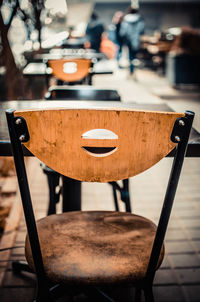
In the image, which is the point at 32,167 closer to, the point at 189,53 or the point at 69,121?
the point at 69,121

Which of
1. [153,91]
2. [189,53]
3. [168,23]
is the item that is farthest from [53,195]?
[168,23]

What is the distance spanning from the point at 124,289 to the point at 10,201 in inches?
45.3

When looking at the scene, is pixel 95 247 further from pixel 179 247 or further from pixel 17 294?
pixel 179 247

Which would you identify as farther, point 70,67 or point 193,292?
point 70,67

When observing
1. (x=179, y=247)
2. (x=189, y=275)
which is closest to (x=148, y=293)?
(x=189, y=275)

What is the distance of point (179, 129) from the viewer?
2.34 feet

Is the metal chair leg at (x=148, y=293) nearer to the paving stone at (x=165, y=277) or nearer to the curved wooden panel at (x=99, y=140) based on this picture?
the curved wooden panel at (x=99, y=140)

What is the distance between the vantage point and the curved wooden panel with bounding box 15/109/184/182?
0.70 meters

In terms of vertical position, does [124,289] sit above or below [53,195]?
below

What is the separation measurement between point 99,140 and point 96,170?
10cm

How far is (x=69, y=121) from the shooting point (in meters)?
0.71

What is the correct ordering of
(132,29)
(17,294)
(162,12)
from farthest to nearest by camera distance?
(162,12), (132,29), (17,294)

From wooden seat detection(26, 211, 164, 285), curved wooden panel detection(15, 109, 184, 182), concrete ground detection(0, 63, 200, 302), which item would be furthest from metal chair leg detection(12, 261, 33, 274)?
curved wooden panel detection(15, 109, 184, 182)

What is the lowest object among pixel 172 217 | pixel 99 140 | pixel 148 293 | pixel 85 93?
pixel 172 217
